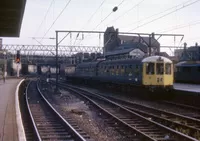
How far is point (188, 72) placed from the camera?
38969mm

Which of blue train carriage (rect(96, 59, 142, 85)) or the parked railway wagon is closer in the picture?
the parked railway wagon

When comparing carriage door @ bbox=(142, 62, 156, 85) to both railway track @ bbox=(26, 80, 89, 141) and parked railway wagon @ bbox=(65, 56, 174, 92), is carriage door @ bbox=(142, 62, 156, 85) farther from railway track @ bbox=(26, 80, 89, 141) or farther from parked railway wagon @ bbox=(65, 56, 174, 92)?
railway track @ bbox=(26, 80, 89, 141)

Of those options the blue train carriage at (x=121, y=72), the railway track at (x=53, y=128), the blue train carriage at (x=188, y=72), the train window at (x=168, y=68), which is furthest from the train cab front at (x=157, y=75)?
the blue train carriage at (x=188, y=72)

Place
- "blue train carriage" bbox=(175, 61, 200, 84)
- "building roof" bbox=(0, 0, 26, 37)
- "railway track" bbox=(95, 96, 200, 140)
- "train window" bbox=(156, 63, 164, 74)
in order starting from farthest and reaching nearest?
"blue train carriage" bbox=(175, 61, 200, 84), "train window" bbox=(156, 63, 164, 74), "railway track" bbox=(95, 96, 200, 140), "building roof" bbox=(0, 0, 26, 37)

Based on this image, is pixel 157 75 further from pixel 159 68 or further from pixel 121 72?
pixel 121 72

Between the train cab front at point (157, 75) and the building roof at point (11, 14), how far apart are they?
37.0 ft

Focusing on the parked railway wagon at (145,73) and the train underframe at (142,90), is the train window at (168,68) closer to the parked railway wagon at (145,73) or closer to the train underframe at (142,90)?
the parked railway wagon at (145,73)

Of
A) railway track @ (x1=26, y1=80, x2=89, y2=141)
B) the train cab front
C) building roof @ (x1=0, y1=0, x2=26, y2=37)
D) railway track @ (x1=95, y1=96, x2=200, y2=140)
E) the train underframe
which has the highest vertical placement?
building roof @ (x1=0, y1=0, x2=26, y2=37)

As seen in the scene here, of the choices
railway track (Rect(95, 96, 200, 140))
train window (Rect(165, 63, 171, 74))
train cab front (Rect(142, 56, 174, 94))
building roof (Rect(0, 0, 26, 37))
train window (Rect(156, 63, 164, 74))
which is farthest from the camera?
train window (Rect(165, 63, 171, 74))

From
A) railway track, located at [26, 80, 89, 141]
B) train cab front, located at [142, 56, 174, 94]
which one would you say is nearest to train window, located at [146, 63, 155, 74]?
train cab front, located at [142, 56, 174, 94]

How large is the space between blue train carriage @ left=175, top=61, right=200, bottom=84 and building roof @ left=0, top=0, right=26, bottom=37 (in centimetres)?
2391

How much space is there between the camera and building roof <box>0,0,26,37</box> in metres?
11.2

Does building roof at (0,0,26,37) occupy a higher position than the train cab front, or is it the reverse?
building roof at (0,0,26,37)

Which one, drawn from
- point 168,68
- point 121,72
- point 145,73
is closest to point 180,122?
point 145,73
